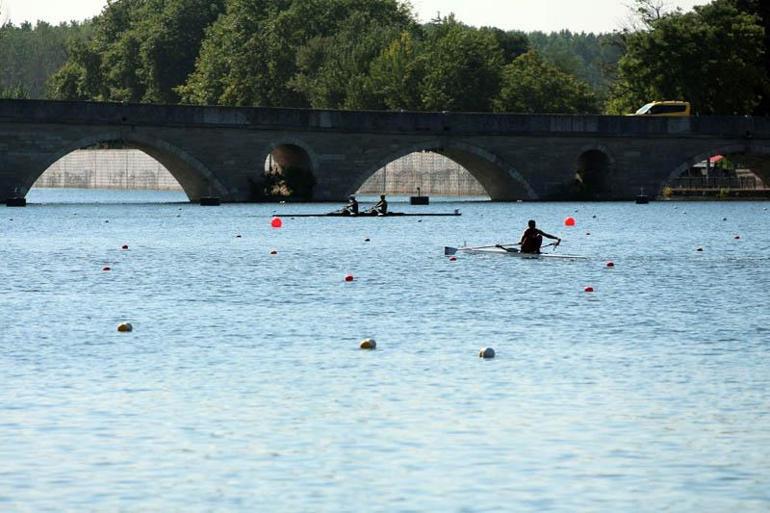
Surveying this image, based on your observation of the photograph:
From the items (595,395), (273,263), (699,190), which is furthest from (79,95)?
(595,395)

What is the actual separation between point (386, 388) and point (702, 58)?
9188cm

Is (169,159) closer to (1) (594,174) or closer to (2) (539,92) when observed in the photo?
(1) (594,174)

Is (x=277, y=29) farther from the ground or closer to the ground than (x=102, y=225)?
farther from the ground

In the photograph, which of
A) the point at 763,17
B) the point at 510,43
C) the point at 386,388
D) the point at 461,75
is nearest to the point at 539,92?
the point at 461,75

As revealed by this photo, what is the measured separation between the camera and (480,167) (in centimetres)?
10600

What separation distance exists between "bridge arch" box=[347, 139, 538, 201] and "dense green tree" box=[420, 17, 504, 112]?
89.5ft

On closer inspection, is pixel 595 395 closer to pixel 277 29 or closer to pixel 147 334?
pixel 147 334

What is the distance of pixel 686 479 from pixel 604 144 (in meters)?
89.6

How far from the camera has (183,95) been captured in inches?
6644

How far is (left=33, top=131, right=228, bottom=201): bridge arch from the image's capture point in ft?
295

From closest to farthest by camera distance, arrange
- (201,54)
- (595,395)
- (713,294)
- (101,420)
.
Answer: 1. (101,420)
2. (595,395)
3. (713,294)
4. (201,54)

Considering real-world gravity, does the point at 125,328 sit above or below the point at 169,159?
below

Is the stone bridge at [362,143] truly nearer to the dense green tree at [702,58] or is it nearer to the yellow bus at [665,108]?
the yellow bus at [665,108]

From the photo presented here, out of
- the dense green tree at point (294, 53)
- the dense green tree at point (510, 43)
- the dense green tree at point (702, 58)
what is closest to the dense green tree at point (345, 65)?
the dense green tree at point (294, 53)
